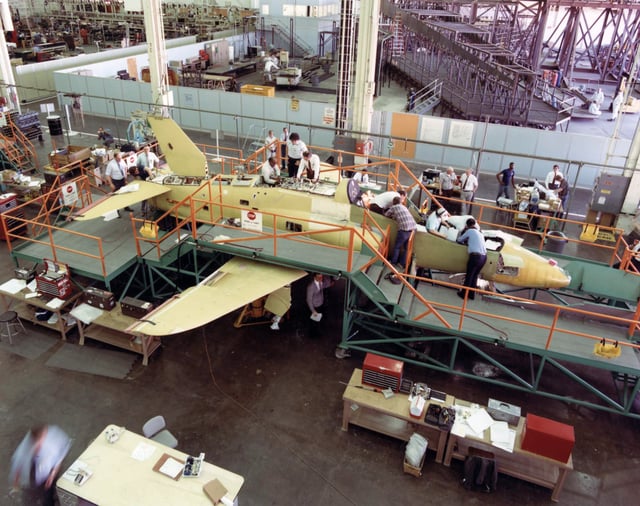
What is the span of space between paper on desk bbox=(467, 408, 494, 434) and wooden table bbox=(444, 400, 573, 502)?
0.11m

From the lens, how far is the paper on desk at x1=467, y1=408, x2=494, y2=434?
9.19 m

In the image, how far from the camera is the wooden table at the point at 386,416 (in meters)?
9.57

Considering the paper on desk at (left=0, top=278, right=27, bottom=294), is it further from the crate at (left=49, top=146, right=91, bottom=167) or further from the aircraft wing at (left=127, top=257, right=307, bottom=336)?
the crate at (left=49, top=146, right=91, bottom=167)

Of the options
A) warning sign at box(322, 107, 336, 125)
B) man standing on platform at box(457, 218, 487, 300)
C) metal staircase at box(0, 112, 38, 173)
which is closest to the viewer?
man standing on platform at box(457, 218, 487, 300)

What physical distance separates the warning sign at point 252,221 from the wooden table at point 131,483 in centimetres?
604

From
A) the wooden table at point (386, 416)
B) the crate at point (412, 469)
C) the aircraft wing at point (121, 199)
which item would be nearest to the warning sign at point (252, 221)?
the aircraft wing at point (121, 199)

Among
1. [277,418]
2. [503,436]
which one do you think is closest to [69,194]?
[277,418]

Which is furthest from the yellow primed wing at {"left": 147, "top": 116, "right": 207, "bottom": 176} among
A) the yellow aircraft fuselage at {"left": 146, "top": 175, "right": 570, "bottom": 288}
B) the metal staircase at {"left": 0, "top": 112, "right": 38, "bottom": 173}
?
the metal staircase at {"left": 0, "top": 112, "right": 38, "bottom": 173}

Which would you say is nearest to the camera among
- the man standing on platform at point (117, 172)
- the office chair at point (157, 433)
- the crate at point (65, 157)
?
the office chair at point (157, 433)

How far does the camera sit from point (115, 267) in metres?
13.0

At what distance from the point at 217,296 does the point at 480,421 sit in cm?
615

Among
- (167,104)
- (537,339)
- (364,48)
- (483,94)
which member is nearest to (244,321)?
(537,339)

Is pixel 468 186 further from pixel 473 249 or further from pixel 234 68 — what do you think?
pixel 234 68

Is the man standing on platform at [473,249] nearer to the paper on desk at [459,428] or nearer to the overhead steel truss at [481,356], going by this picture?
the overhead steel truss at [481,356]
